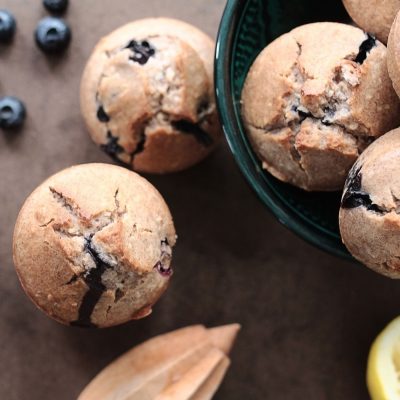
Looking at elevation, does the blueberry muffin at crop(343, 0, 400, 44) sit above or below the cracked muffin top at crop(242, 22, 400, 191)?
above

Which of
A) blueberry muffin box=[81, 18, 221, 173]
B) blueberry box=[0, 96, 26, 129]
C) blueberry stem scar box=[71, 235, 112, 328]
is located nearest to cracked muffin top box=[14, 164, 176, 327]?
blueberry stem scar box=[71, 235, 112, 328]

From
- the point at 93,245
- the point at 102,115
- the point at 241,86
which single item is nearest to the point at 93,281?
the point at 93,245

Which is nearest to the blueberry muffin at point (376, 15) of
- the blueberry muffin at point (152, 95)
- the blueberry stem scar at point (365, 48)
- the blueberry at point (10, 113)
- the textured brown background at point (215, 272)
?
the blueberry stem scar at point (365, 48)

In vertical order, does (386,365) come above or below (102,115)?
below

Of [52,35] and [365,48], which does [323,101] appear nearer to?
[365,48]

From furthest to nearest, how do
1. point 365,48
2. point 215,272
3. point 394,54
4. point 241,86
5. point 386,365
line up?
1. point 215,272
2. point 386,365
3. point 241,86
4. point 365,48
5. point 394,54

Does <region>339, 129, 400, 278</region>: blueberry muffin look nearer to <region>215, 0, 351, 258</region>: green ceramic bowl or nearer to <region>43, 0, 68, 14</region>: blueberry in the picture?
<region>215, 0, 351, 258</region>: green ceramic bowl

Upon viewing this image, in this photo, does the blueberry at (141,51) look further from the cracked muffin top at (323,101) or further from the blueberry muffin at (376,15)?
the blueberry muffin at (376,15)
